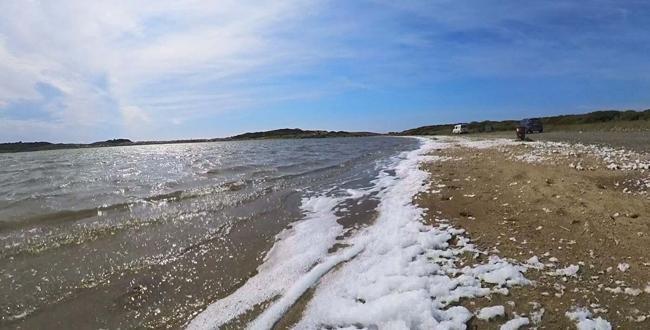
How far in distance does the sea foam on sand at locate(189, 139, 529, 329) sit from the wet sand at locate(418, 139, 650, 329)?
336mm

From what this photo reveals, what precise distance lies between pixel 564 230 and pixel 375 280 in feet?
11.9

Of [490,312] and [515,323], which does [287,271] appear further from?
[515,323]

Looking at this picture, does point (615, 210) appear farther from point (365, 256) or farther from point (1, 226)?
point (1, 226)

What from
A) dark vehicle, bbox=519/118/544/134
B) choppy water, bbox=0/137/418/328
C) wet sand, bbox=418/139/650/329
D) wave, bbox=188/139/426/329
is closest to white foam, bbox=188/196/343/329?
wave, bbox=188/139/426/329

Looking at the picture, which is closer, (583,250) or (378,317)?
(378,317)

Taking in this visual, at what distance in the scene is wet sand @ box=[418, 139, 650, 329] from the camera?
189 inches

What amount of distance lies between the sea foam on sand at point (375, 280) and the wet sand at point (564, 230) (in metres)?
0.34

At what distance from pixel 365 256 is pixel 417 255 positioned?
92cm

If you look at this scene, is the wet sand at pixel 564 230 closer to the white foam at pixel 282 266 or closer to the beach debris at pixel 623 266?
the beach debris at pixel 623 266

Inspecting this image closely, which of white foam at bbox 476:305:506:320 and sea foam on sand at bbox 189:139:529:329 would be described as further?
sea foam on sand at bbox 189:139:529:329

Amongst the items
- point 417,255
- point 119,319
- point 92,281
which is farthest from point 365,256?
point 92,281

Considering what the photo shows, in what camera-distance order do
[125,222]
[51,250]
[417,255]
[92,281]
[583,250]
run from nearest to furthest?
[583,250], [417,255], [92,281], [51,250], [125,222]

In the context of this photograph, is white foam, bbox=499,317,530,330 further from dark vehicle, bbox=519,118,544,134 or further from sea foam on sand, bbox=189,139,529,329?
dark vehicle, bbox=519,118,544,134

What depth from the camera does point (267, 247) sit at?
8.67 metres
